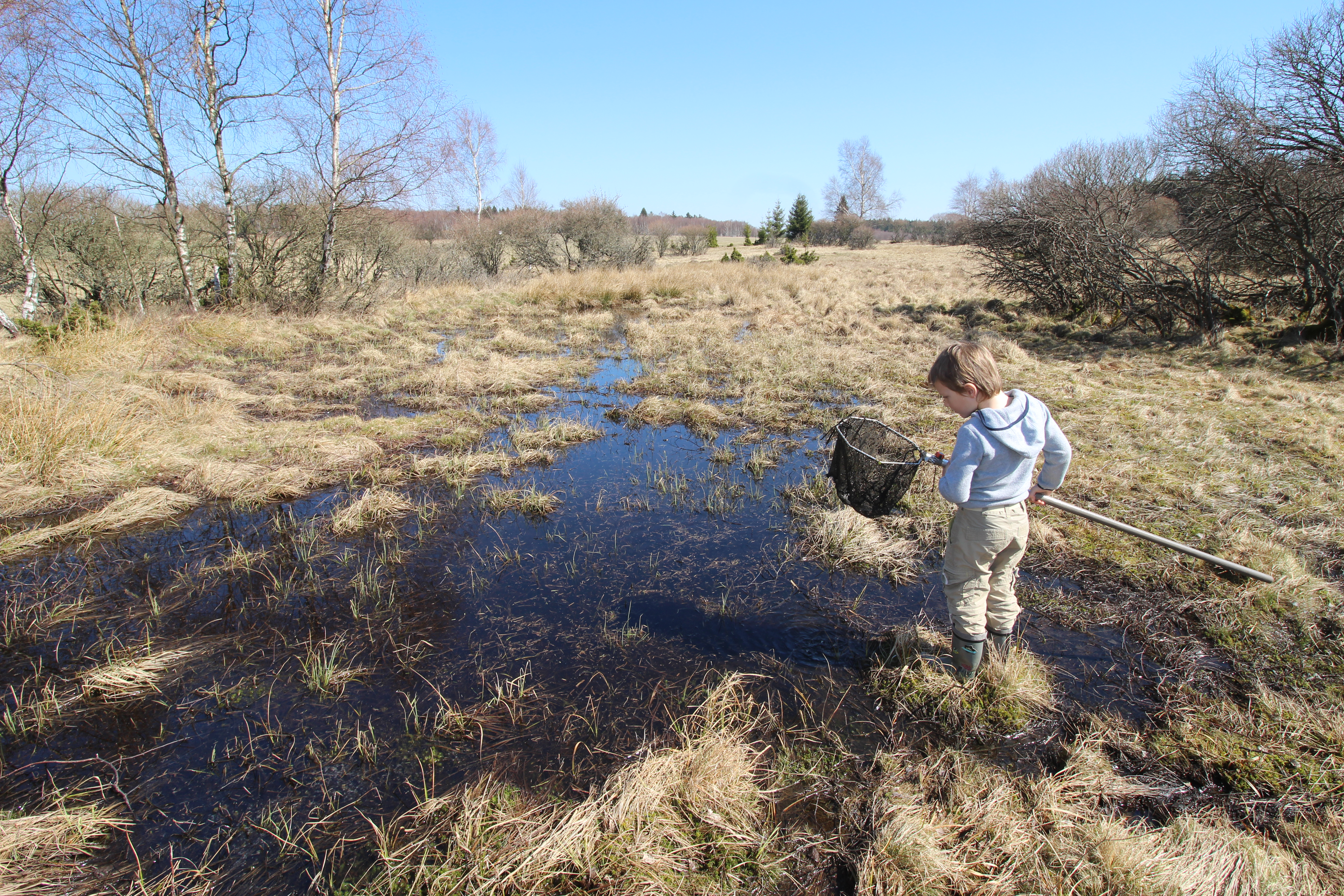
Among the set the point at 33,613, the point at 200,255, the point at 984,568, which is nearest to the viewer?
the point at 984,568

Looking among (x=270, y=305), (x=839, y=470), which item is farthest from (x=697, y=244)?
(x=839, y=470)

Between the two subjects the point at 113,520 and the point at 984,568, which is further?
the point at 113,520

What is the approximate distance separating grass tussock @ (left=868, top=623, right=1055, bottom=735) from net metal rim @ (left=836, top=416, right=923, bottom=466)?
1.05m

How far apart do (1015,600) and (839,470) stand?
1.22 m

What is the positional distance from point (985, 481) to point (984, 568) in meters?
0.45

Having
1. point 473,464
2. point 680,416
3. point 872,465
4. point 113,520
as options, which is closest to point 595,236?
point 680,416

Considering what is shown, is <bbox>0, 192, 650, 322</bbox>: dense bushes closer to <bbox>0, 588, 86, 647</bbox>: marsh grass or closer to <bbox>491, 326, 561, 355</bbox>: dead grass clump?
<bbox>491, 326, 561, 355</bbox>: dead grass clump

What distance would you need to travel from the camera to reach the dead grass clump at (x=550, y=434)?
23.2ft

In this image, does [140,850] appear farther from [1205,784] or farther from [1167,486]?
[1167,486]

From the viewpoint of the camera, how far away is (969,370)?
2764mm

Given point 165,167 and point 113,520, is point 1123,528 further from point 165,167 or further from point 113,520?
point 165,167

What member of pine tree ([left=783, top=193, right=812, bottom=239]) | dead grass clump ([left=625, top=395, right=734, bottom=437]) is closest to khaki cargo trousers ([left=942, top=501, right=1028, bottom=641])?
dead grass clump ([left=625, top=395, right=734, bottom=437])

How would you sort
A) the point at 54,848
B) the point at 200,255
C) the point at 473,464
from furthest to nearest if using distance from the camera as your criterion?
the point at 200,255 < the point at 473,464 < the point at 54,848

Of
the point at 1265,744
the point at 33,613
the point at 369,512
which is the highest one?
the point at 369,512
